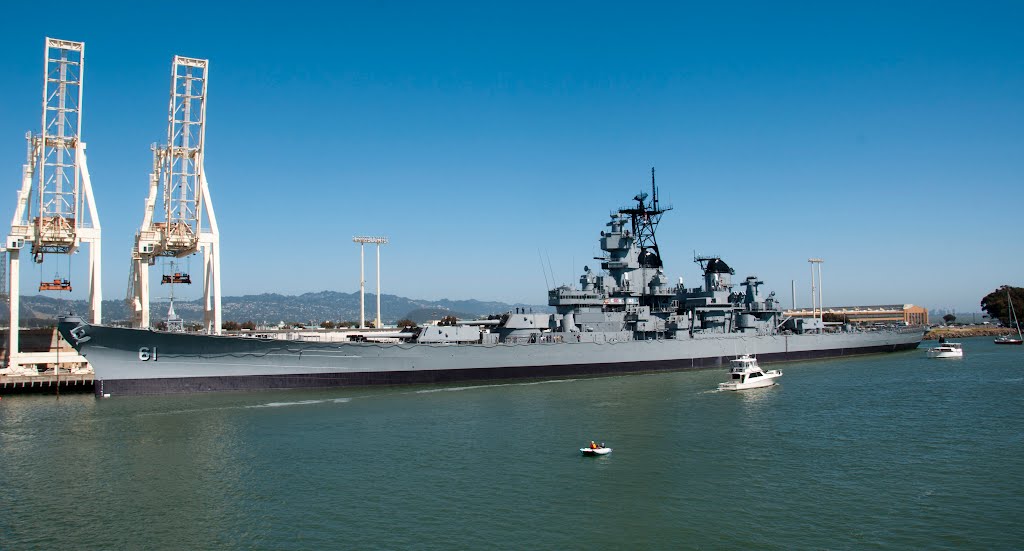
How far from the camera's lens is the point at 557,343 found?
36406mm

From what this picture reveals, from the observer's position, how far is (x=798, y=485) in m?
15.0

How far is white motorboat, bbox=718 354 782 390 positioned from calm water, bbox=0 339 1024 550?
8.97 ft

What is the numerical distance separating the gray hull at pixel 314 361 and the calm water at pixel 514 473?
1939 mm

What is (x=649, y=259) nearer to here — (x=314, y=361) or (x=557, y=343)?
(x=557, y=343)

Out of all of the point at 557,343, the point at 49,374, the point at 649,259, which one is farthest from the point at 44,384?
the point at 649,259

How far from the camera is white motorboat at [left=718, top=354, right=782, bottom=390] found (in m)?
30.2

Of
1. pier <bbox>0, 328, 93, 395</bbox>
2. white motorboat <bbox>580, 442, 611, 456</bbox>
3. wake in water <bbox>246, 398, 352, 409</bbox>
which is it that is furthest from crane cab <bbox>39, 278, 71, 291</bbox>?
white motorboat <bbox>580, 442, 611, 456</bbox>

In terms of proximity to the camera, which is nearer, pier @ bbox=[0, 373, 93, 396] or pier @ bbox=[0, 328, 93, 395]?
pier @ bbox=[0, 373, 93, 396]

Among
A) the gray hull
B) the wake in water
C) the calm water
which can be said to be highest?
the gray hull

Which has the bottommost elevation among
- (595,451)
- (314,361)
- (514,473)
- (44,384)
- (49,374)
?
(514,473)

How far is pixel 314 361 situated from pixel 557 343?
1292 cm

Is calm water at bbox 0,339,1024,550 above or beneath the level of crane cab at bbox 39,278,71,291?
beneath

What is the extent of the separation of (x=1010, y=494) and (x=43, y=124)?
134ft

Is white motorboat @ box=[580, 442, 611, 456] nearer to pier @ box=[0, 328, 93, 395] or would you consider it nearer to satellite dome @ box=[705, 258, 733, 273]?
pier @ box=[0, 328, 93, 395]
